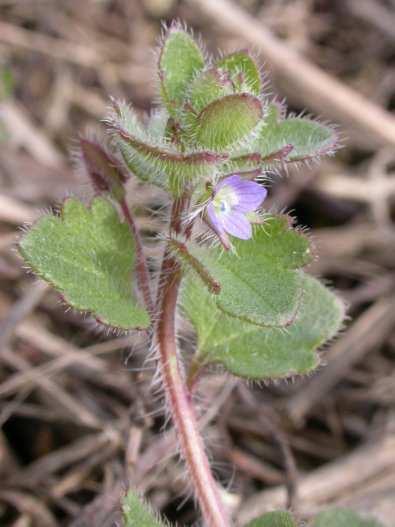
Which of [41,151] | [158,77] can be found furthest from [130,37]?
[158,77]

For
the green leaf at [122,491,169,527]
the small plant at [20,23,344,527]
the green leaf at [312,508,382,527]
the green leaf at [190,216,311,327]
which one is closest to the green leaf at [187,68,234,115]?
the small plant at [20,23,344,527]

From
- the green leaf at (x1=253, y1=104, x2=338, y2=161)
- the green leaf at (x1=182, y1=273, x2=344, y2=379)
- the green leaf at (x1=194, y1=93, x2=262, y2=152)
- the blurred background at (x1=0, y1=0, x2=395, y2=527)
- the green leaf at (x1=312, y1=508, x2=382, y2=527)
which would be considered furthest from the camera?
the blurred background at (x1=0, y1=0, x2=395, y2=527)

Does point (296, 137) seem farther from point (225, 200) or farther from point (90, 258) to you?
point (90, 258)

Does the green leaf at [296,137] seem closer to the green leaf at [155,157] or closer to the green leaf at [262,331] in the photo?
the green leaf at [155,157]

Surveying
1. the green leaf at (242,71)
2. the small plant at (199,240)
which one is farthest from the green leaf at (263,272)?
the green leaf at (242,71)

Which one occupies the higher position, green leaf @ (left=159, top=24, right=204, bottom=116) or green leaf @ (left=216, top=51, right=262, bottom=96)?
green leaf @ (left=216, top=51, right=262, bottom=96)

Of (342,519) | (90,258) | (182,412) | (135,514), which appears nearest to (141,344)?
(182,412)

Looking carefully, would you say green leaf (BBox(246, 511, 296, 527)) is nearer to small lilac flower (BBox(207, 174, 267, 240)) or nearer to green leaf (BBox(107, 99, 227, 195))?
small lilac flower (BBox(207, 174, 267, 240))
